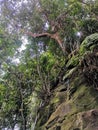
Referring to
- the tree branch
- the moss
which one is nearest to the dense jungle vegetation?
the tree branch

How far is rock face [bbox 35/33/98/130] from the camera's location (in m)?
6.12

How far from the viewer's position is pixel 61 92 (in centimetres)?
793

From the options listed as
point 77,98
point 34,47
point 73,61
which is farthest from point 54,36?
point 77,98

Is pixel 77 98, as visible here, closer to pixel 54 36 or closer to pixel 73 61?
pixel 73 61

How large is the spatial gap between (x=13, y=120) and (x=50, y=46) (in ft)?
11.6

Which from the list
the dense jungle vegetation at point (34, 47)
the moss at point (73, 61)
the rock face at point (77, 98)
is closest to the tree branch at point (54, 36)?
the dense jungle vegetation at point (34, 47)

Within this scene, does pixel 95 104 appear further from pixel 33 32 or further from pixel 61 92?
pixel 33 32

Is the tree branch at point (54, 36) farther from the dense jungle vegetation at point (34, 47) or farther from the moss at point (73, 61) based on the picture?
the moss at point (73, 61)

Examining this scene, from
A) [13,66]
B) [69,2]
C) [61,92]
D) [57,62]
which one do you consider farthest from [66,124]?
[69,2]

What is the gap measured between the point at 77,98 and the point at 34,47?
4.21 m

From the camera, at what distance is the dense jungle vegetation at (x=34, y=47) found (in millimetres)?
8719

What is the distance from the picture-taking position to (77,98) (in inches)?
278

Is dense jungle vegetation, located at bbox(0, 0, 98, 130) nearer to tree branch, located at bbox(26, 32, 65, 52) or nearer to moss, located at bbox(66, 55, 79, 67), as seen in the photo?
tree branch, located at bbox(26, 32, 65, 52)

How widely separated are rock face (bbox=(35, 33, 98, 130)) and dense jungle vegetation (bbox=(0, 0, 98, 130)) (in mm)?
434
